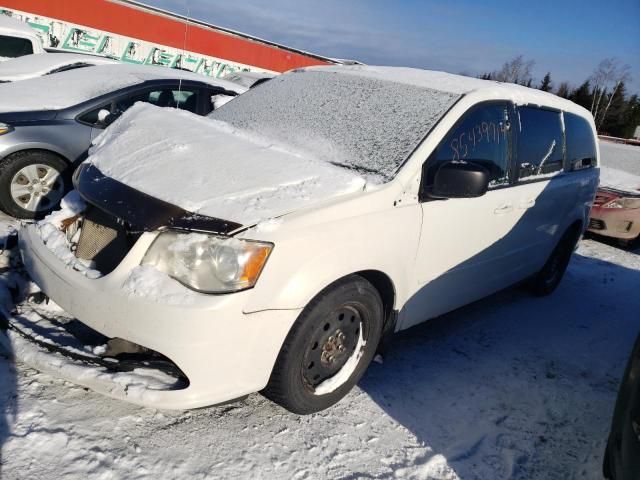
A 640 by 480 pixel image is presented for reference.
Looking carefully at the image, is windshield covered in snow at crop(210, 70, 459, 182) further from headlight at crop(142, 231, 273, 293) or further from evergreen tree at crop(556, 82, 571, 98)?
evergreen tree at crop(556, 82, 571, 98)

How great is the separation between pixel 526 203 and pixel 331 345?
1.93 meters

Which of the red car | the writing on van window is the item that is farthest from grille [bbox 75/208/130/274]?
the red car

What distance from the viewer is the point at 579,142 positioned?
179 inches

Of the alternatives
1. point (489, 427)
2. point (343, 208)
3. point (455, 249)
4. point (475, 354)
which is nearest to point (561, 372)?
point (475, 354)

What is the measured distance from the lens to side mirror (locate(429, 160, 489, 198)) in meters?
2.70

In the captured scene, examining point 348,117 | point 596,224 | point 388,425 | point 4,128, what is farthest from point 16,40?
point 596,224

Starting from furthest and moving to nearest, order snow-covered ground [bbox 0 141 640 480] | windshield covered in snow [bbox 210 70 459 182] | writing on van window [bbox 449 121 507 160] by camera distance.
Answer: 1. writing on van window [bbox 449 121 507 160]
2. windshield covered in snow [bbox 210 70 459 182]
3. snow-covered ground [bbox 0 141 640 480]

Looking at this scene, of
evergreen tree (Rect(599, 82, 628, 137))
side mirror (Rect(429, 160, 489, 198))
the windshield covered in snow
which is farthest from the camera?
evergreen tree (Rect(599, 82, 628, 137))

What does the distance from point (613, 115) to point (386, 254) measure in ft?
150

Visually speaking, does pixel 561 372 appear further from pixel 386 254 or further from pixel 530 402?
pixel 386 254

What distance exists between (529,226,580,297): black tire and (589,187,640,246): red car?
9.91 feet

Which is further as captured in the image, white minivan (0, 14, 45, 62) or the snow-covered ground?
white minivan (0, 14, 45, 62)

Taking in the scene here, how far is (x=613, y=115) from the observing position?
41.2 meters

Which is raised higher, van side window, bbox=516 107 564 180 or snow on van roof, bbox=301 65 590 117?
snow on van roof, bbox=301 65 590 117
